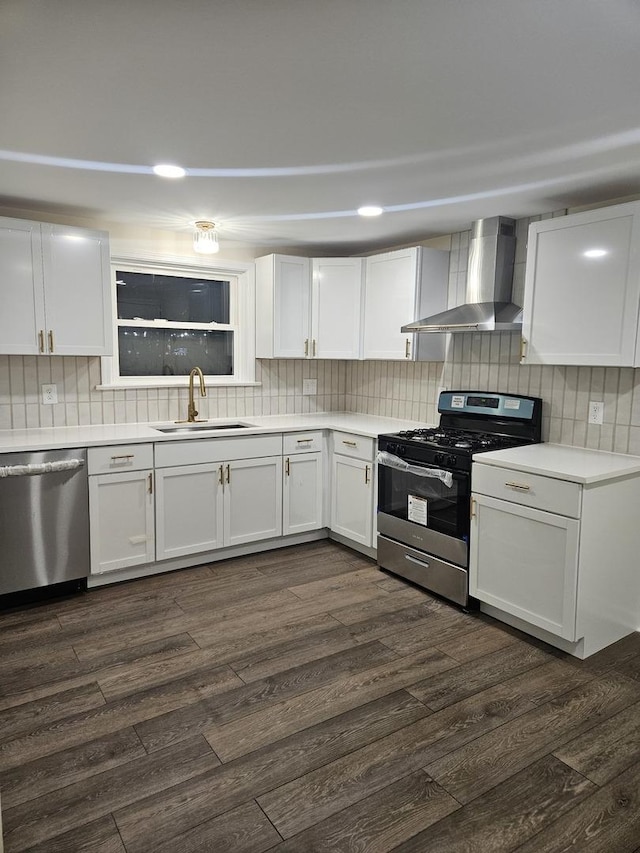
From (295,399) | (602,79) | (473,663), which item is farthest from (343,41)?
(295,399)

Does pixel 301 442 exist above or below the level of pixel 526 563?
above

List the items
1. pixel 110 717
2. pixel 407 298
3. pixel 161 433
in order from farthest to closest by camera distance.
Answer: pixel 407 298 → pixel 161 433 → pixel 110 717

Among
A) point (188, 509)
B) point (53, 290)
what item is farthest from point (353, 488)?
point (53, 290)

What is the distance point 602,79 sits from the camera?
5.71 ft

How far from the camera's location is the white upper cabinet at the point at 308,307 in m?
4.30

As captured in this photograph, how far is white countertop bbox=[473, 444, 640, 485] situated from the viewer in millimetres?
2600

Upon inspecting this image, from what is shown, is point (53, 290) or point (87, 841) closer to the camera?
point (87, 841)

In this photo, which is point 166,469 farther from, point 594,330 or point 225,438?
point 594,330

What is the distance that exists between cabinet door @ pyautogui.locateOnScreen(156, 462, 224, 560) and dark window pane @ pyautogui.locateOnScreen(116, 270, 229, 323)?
4.10 ft

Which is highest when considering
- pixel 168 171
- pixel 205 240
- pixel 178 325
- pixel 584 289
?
pixel 168 171

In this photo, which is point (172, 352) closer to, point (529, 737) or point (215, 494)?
point (215, 494)

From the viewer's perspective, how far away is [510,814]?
1803mm

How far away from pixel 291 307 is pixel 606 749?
3.34 m

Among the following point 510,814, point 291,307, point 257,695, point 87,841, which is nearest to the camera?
point 87,841
